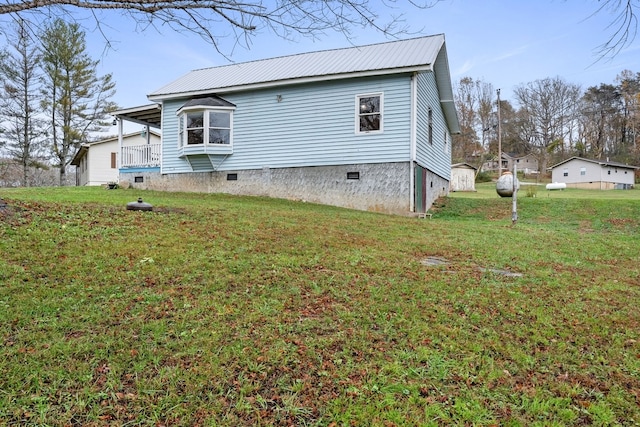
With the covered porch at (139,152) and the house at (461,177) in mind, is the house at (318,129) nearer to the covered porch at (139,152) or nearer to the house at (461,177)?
the covered porch at (139,152)

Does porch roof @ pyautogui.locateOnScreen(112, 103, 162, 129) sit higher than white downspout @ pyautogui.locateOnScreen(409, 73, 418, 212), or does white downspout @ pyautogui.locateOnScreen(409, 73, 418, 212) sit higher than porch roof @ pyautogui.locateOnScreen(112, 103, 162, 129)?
porch roof @ pyautogui.locateOnScreen(112, 103, 162, 129)

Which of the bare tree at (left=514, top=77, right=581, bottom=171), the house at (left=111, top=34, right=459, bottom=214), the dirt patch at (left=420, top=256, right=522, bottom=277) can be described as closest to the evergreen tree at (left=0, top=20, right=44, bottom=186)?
the house at (left=111, top=34, right=459, bottom=214)

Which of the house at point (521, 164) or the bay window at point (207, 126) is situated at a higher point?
the house at point (521, 164)

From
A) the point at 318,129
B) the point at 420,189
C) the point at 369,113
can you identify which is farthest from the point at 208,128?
the point at 420,189

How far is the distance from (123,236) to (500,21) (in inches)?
226

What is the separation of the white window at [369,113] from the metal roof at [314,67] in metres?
0.74

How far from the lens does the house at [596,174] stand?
1330 inches

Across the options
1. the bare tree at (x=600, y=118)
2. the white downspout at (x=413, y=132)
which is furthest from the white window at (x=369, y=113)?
the bare tree at (x=600, y=118)

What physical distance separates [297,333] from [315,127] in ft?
33.9

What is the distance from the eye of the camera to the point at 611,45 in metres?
3.29

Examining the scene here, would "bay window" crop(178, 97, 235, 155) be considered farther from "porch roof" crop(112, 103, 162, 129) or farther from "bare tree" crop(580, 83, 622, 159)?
"bare tree" crop(580, 83, 622, 159)

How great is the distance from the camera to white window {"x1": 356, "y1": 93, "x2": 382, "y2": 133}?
39.3 ft

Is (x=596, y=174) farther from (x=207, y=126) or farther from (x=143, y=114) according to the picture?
(x=143, y=114)

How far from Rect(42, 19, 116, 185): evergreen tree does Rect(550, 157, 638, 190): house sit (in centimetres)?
3828
